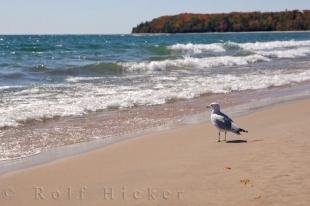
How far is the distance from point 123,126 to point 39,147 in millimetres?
1943

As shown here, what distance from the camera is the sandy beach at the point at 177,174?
16.7 ft

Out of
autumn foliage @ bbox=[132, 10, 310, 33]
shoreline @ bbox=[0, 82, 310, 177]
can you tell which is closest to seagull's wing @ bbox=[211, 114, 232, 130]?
shoreline @ bbox=[0, 82, 310, 177]

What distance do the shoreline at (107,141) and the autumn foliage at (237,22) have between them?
125793mm

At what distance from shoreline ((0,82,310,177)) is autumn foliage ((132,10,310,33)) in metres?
126

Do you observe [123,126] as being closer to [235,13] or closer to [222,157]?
[222,157]

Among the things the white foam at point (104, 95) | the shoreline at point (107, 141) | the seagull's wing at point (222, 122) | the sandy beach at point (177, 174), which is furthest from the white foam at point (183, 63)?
the sandy beach at point (177, 174)

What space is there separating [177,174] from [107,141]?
2.29m

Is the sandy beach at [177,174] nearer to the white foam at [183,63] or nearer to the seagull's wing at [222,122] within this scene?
the seagull's wing at [222,122]

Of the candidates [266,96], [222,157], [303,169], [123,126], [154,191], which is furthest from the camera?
[266,96]

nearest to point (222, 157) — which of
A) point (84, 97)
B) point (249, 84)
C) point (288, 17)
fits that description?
point (84, 97)

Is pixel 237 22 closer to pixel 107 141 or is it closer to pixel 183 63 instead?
pixel 183 63

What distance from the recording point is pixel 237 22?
140 metres

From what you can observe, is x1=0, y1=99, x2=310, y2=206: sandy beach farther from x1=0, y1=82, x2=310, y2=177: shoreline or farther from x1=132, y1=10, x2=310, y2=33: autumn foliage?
x1=132, y1=10, x2=310, y2=33: autumn foliage

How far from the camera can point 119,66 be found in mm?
22969
